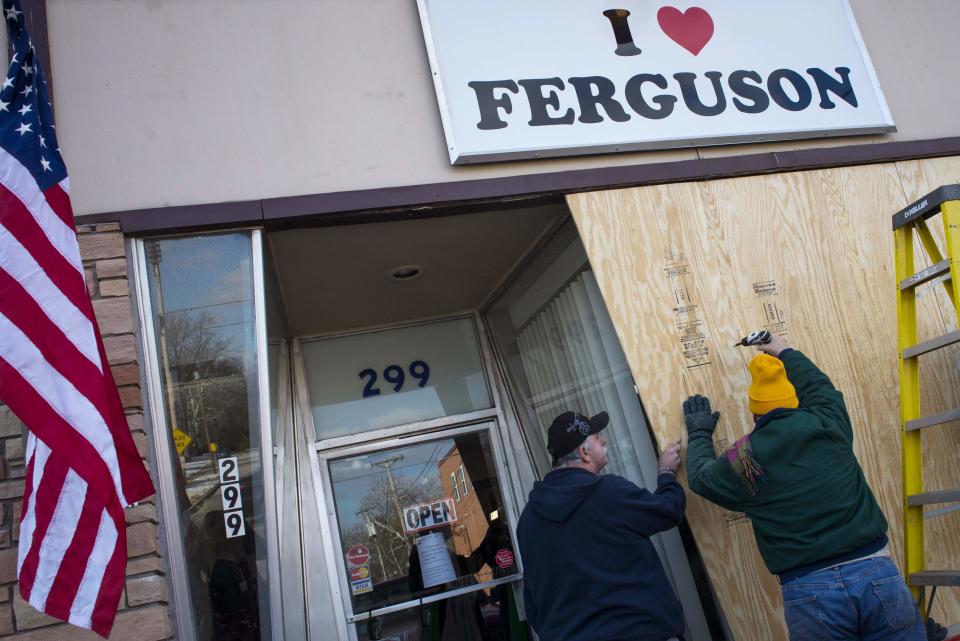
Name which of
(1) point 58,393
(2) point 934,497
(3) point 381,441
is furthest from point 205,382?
(2) point 934,497

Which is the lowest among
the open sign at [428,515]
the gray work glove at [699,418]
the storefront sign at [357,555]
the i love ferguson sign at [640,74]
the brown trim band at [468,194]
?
the storefront sign at [357,555]

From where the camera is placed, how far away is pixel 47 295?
2.84m

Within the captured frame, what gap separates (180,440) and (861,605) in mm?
2836

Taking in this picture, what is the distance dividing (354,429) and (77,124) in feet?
9.13

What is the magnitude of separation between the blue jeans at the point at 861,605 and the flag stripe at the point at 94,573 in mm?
2614

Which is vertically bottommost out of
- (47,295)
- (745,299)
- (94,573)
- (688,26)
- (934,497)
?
(934,497)

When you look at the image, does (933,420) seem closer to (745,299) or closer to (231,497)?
(745,299)

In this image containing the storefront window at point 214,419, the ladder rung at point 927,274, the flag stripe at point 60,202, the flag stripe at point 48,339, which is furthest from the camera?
the ladder rung at point 927,274

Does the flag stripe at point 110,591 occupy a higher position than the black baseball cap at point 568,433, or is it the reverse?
the black baseball cap at point 568,433

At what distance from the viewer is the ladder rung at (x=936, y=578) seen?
324cm

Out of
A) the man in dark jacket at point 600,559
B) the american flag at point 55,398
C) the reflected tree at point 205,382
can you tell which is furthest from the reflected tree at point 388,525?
the american flag at point 55,398

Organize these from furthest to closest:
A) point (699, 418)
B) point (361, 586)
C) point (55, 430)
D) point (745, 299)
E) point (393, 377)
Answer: point (393, 377)
point (361, 586)
point (745, 299)
point (699, 418)
point (55, 430)

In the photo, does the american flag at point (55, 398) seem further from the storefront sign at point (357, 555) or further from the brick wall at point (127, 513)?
the storefront sign at point (357, 555)

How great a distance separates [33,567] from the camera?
2678mm
